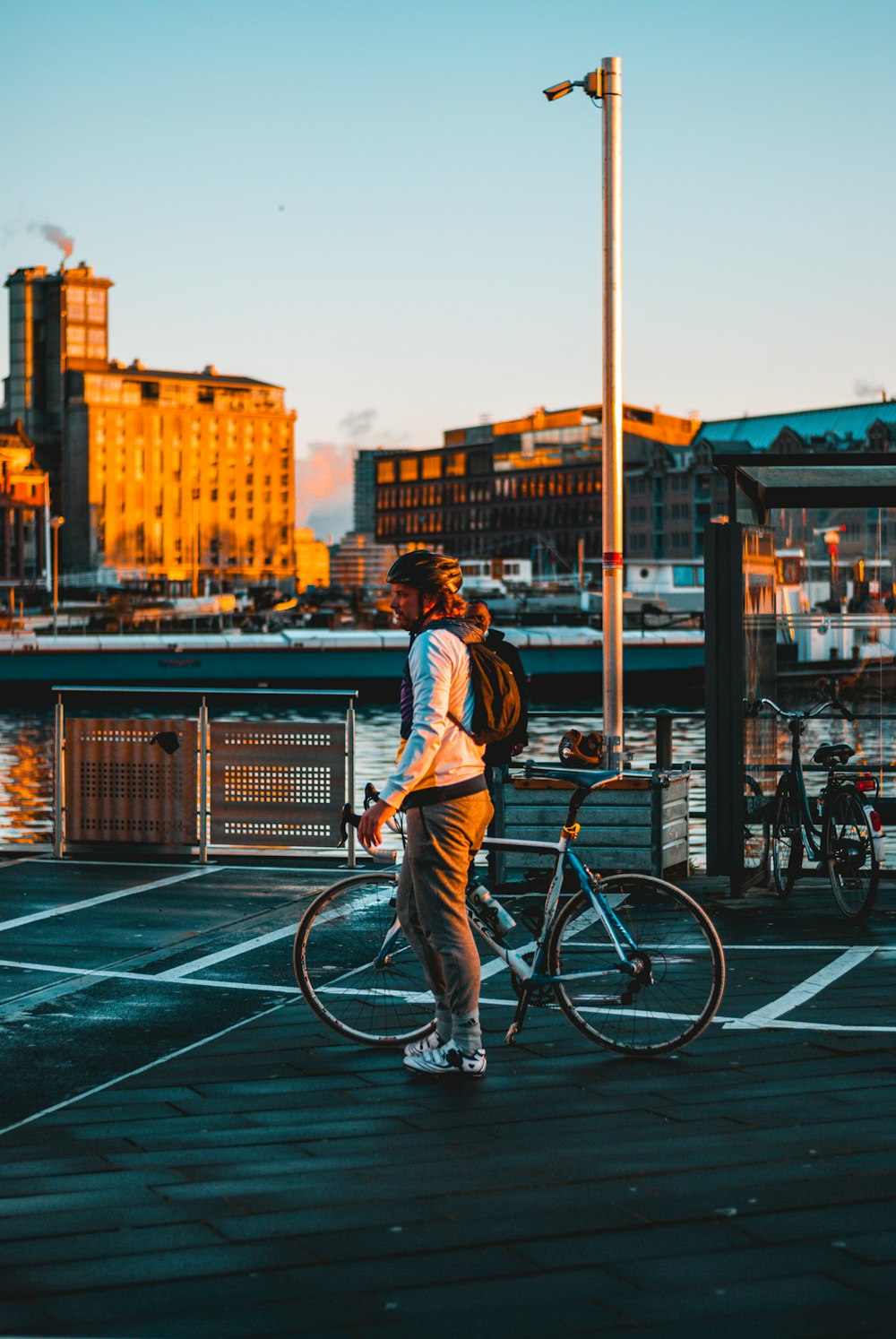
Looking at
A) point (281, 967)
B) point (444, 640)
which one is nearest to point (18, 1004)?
point (281, 967)

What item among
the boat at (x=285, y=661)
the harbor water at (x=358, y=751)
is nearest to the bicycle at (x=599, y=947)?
the harbor water at (x=358, y=751)

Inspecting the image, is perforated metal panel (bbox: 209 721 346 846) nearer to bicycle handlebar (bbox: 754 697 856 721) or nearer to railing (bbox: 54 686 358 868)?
railing (bbox: 54 686 358 868)

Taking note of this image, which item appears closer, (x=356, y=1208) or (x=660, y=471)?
(x=356, y=1208)

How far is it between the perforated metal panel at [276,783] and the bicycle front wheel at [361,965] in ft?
17.1

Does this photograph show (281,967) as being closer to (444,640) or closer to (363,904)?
(363,904)

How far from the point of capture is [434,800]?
602 cm

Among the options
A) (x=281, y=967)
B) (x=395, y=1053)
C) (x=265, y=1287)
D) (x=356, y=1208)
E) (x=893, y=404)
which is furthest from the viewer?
(x=893, y=404)

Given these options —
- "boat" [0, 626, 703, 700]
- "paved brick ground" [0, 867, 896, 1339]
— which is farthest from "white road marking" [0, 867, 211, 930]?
"boat" [0, 626, 703, 700]

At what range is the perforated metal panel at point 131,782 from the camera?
488 inches

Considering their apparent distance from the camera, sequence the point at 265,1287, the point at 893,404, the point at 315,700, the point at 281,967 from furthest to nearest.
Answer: the point at 893,404 < the point at 315,700 < the point at 281,967 < the point at 265,1287

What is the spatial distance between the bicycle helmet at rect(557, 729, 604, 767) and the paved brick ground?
2.68m

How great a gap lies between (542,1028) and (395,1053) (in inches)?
27.1

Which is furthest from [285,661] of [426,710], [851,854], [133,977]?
[426,710]

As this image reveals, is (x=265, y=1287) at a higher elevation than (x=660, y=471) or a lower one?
lower
